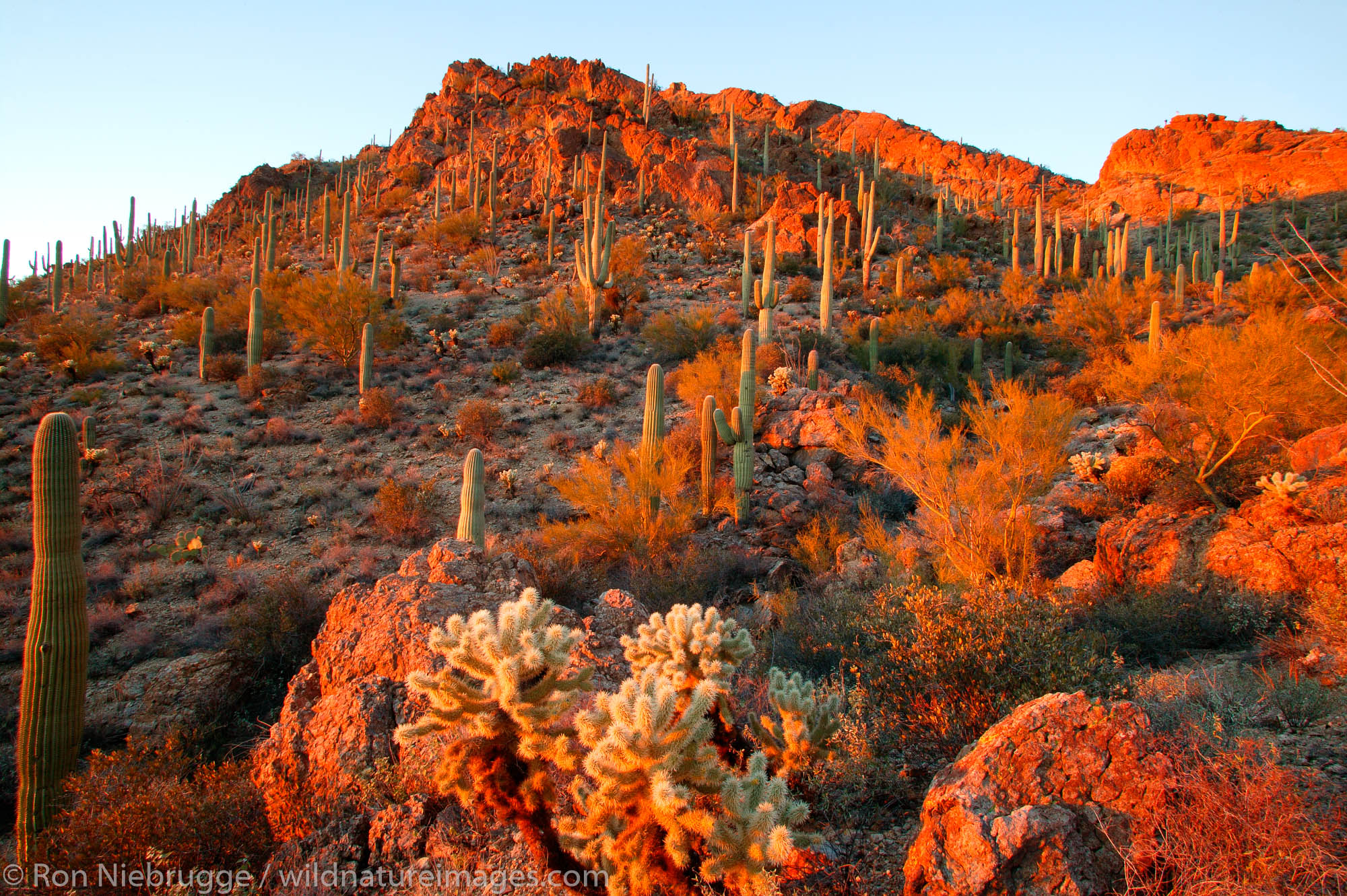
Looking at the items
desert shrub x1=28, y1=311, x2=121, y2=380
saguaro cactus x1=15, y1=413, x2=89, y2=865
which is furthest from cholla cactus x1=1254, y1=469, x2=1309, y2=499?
desert shrub x1=28, y1=311, x2=121, y2=380

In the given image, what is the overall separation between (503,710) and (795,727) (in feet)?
5.64

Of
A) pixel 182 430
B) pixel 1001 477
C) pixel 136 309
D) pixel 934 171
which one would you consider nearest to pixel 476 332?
pixel 182 430

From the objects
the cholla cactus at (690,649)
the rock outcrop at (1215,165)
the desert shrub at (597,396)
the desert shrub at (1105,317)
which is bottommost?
the cholla cactus at (690,649)

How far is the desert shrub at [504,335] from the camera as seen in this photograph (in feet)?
71.1

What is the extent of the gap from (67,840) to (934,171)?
5546cm

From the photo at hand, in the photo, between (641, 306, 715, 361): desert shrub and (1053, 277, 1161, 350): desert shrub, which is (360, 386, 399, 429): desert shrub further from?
(1053, 277, 1161, 350): desert shrub

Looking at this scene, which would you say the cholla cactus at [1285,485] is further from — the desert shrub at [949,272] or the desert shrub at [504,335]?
the desert shrub at [949,272]

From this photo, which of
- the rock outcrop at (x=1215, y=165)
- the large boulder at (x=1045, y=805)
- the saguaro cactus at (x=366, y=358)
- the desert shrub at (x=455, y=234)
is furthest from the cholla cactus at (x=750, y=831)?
the rock outcrop at (x=1215, y=165)

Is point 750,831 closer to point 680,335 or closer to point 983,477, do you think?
point 983,477

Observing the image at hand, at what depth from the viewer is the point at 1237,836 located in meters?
2.67

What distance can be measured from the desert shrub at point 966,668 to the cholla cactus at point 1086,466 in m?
6.48

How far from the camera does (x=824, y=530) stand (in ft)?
37.7

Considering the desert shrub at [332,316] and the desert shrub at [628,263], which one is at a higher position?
the desert shrub at [628,263]

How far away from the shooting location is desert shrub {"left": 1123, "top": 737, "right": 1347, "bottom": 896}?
2.52m
